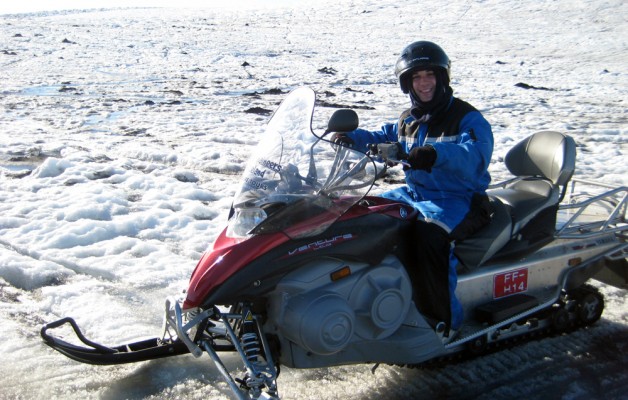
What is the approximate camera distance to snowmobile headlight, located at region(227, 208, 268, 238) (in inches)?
119

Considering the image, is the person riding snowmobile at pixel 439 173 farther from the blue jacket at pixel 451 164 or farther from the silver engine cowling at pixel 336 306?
the silver engine cowling at pixel 336 306

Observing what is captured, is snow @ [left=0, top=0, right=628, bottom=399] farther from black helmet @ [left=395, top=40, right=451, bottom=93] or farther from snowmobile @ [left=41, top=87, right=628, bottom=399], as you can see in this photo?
black helmet @ [left=395, top=40, right=451, bottom=93]

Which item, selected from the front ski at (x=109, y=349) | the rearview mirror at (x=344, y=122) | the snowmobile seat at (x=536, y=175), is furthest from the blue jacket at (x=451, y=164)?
the front ski at (x=109, y=349)

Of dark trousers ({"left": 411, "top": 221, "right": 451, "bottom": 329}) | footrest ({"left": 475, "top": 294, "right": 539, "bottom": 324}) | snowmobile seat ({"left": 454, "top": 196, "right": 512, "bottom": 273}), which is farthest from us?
footrest ({"left": 475, "top": 294, "right": 539, "bottom": 324})

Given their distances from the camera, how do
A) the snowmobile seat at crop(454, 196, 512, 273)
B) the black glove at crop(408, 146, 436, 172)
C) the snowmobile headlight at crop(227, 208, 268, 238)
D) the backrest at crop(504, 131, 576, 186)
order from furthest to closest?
the backrest at crop(504, 131, 576, 186)
the snowmobile seat at crop(454, 196, 512, 273)
the black glove at crop(408, 146, 436, 172)
the snowmobile headlight at crop(227, 208, 268, 238)

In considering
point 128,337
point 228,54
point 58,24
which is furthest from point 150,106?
point 58,24

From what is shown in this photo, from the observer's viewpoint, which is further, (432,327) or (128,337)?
(128,337)

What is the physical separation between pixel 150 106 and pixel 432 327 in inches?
412

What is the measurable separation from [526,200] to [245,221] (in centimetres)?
189

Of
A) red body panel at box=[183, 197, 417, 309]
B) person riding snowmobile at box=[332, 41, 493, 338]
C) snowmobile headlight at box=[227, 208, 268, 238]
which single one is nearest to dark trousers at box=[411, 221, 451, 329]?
person riding snowmobile at box=[332, 41, 493, 338]

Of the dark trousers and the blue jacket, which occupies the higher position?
the blue jacket

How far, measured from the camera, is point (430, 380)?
142 inches

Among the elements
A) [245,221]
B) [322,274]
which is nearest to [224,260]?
[245,221]

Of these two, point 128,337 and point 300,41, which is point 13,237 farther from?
point 300,41
